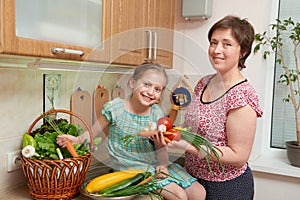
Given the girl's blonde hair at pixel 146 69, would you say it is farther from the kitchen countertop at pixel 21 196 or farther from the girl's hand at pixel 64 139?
the kitchen countertop at pixel 21 196

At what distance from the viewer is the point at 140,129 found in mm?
1119

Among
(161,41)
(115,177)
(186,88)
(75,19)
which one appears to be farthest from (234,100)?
(75,19)

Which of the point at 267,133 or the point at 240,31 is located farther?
the point at 267,133

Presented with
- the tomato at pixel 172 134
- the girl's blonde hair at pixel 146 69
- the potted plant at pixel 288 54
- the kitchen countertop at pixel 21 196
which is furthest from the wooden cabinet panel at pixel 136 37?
the potted plant at pixel 288 54

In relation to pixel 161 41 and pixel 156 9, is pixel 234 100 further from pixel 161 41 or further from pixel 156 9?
pixel 156 9

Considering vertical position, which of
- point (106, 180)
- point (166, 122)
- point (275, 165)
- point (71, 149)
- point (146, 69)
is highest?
point (146, 69)

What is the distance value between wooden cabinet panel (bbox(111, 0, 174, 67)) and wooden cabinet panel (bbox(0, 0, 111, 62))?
56mm

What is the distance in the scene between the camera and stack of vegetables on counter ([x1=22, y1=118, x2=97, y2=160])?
106 cm

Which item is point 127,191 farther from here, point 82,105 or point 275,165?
point 275,165

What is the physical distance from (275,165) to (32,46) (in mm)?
1405

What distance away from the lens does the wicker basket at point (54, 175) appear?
39.9 inches

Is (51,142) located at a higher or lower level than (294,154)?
higher

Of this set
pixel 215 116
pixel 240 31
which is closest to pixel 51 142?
pixel 215 116

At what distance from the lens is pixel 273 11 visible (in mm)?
1888
